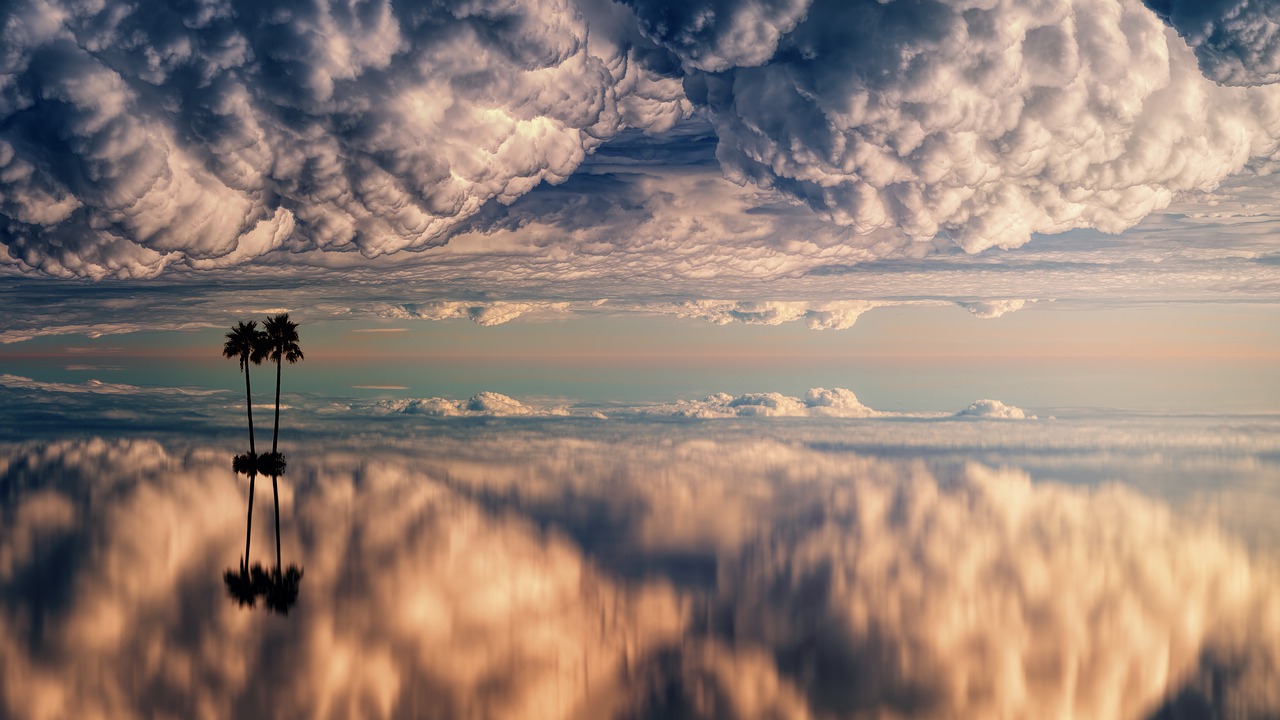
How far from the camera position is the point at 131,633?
62000 millimetres

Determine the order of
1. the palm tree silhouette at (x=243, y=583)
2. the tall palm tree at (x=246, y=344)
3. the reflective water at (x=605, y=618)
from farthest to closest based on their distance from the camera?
the tall palm tree at (x=246, y=344)
the palm tree silhouette at (x=243, y=583)
the reflective water at (x=605, y=618)

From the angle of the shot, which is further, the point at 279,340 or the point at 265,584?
the point at 279,340

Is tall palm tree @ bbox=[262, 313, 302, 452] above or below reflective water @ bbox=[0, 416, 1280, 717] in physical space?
above

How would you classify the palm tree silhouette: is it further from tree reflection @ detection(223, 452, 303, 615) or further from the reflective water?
the reflective water

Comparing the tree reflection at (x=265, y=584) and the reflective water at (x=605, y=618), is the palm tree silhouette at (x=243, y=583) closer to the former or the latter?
the tree reflection at (x=265, y=584)

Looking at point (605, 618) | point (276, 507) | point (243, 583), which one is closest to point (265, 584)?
point (243, 583)

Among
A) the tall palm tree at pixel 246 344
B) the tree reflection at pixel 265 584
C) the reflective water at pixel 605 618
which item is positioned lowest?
the reflective water at pixel 605 618

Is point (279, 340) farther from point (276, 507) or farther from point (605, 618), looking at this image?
point (605, 618)

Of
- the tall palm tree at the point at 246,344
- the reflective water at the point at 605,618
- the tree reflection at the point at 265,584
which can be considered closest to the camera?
the reflective water at the point at 605,618

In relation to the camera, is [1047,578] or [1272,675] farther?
[1047,578]

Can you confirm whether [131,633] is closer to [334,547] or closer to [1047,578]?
[334,547]

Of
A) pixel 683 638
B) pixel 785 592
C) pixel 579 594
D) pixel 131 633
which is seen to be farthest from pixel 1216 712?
pixel 131 633

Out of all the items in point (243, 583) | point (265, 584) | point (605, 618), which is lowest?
point (605, 618)

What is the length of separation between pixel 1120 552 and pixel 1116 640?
56211 millimetres
